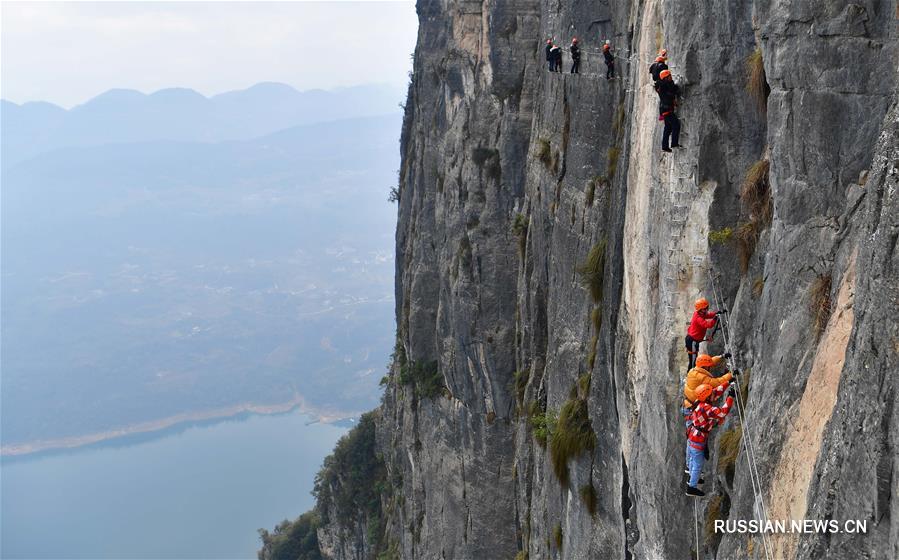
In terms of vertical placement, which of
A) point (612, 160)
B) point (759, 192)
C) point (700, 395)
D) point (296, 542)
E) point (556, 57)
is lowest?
point (296, 542)

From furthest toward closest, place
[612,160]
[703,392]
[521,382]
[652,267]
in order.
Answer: [521,382] → [612,160] → [652,267] → [703,392]

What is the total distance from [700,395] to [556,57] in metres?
12.2

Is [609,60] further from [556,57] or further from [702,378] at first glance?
[702,378]

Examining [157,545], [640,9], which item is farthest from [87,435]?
[640,9]

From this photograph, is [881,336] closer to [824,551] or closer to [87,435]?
[824,551]

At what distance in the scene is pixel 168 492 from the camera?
160m

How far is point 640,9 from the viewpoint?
47.3 ft

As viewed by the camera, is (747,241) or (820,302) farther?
(747,241)

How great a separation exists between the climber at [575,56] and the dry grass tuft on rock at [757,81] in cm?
812

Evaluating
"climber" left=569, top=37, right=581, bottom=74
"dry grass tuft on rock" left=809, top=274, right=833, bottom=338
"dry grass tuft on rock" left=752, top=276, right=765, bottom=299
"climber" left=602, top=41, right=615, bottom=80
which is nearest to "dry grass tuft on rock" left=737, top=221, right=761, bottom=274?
"dry grass tuft on rock" left=752, top=276, right=765, bottom=299

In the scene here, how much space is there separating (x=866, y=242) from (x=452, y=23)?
79.8 ft

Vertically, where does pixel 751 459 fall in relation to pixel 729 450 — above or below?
above

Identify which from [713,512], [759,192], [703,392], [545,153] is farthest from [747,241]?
[545,153]

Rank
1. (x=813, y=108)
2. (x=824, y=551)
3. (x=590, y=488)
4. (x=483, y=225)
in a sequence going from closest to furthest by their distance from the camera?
1. (x=824, y=551)
2. (x=813, y=108)
3. (x=590, y=488)
4. (x=483, y=225)
